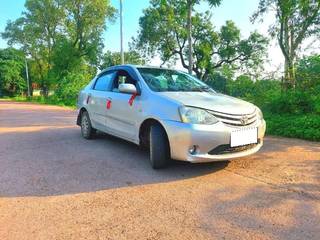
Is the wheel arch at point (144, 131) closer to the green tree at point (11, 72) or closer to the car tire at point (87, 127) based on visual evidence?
the car tire at point (87, 127)

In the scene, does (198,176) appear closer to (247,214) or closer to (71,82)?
(247,214)

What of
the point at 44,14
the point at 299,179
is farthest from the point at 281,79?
the point at 44,14

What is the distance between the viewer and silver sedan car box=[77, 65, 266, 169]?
4.09 meters

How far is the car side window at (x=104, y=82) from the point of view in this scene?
20.1 ft

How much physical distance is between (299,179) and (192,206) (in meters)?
1.66

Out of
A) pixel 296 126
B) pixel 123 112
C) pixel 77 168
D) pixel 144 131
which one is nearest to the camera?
pixel 77 168

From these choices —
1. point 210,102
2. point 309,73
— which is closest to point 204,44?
point 309,73

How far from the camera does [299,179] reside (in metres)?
4.14

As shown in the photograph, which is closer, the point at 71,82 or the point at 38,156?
the point at 38,156

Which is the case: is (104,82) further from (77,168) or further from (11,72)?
(11,72)

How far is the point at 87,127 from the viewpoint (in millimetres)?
6898

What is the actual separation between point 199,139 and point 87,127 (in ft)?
11.6

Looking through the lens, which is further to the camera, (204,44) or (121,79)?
(204,44)

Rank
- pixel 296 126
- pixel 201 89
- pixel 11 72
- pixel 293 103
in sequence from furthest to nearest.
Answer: pixel 11 72 < pixel 293 103 < pixel 296 126 < pixel 201 89
